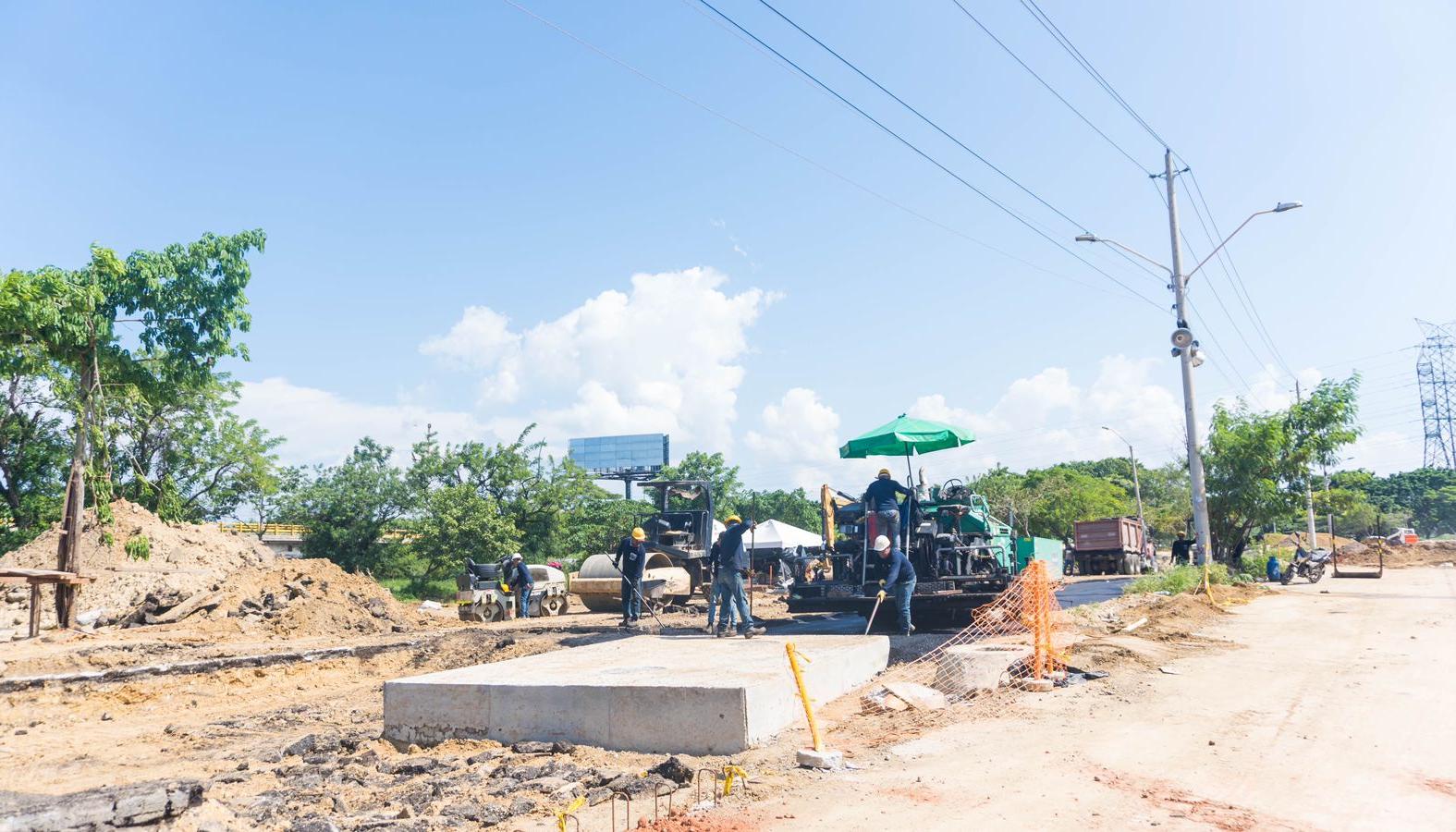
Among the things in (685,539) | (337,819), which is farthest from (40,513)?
(337,819)

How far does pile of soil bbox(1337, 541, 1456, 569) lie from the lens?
37.7 meters

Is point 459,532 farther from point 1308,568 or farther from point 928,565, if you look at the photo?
point 1308,568

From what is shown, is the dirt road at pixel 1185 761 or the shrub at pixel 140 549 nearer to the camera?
the dirt road at pixel 1185 761

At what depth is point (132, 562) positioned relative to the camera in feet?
71.2

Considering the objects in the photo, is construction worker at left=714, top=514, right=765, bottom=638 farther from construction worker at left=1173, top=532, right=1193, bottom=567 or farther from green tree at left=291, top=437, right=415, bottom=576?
green tree at left=291, top=437, right=415, bottom=576

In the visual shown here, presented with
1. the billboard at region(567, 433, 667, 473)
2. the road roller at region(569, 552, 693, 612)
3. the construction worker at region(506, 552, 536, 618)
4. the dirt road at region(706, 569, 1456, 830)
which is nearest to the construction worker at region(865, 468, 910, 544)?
the dirt road at region(706, 569, 1456, 830)

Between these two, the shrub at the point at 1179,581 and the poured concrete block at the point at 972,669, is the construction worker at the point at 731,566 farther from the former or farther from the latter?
the shrub at the point at 1179,581

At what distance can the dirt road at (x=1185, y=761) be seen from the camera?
4805 mm

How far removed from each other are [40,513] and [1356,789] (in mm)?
34715

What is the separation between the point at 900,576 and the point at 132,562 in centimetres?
1928

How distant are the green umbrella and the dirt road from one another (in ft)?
15.2

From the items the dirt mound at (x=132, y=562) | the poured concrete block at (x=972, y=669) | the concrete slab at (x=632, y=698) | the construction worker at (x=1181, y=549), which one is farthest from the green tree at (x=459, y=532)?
the poured concrete block at (x=972, y=669)

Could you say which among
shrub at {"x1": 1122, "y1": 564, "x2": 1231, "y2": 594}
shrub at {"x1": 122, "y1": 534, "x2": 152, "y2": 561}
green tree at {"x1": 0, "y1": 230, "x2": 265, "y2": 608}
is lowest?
shrub at {"x1": 1122, "y1": 564, "x2": 1231, "y2": 594}

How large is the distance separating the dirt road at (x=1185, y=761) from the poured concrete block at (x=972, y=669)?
52 centimetres
